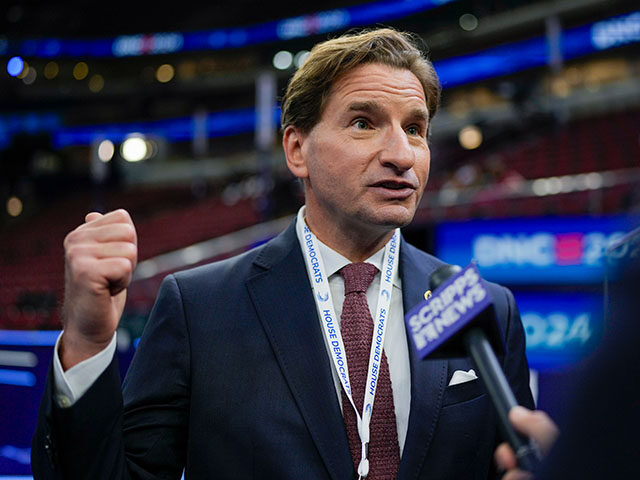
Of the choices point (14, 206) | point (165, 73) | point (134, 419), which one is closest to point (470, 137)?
point (165, 73)

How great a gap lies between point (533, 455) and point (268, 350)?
2.57 ft

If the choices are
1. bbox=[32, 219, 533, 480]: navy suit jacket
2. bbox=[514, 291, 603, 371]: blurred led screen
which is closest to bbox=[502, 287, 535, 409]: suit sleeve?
bbox=[32, 219, 533, 480]: navy suit jacket

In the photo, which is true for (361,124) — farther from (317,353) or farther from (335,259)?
(317,353)

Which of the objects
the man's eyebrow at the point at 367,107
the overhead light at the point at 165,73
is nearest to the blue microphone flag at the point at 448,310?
the man's eyebrow at the point at 367,107

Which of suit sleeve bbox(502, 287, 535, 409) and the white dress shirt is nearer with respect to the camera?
the white dress shirt

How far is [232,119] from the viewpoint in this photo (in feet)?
78.6

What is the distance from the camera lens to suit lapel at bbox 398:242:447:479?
4.75 ft

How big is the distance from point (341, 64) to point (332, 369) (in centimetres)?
72

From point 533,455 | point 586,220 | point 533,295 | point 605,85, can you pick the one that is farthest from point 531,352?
point 605,85

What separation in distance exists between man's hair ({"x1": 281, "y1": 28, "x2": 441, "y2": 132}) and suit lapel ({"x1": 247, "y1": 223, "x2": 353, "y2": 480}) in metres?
0.32

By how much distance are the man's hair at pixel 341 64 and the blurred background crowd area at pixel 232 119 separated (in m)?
2.77

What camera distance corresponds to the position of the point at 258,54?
23.8m

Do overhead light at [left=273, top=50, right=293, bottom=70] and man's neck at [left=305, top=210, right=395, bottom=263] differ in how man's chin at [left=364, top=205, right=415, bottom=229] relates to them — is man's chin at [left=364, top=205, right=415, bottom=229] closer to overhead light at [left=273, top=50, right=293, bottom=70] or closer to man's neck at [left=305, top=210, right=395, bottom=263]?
man's neck at [left=305, top=210, right=395, bottom=263]

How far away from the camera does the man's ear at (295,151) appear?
1.80 m
